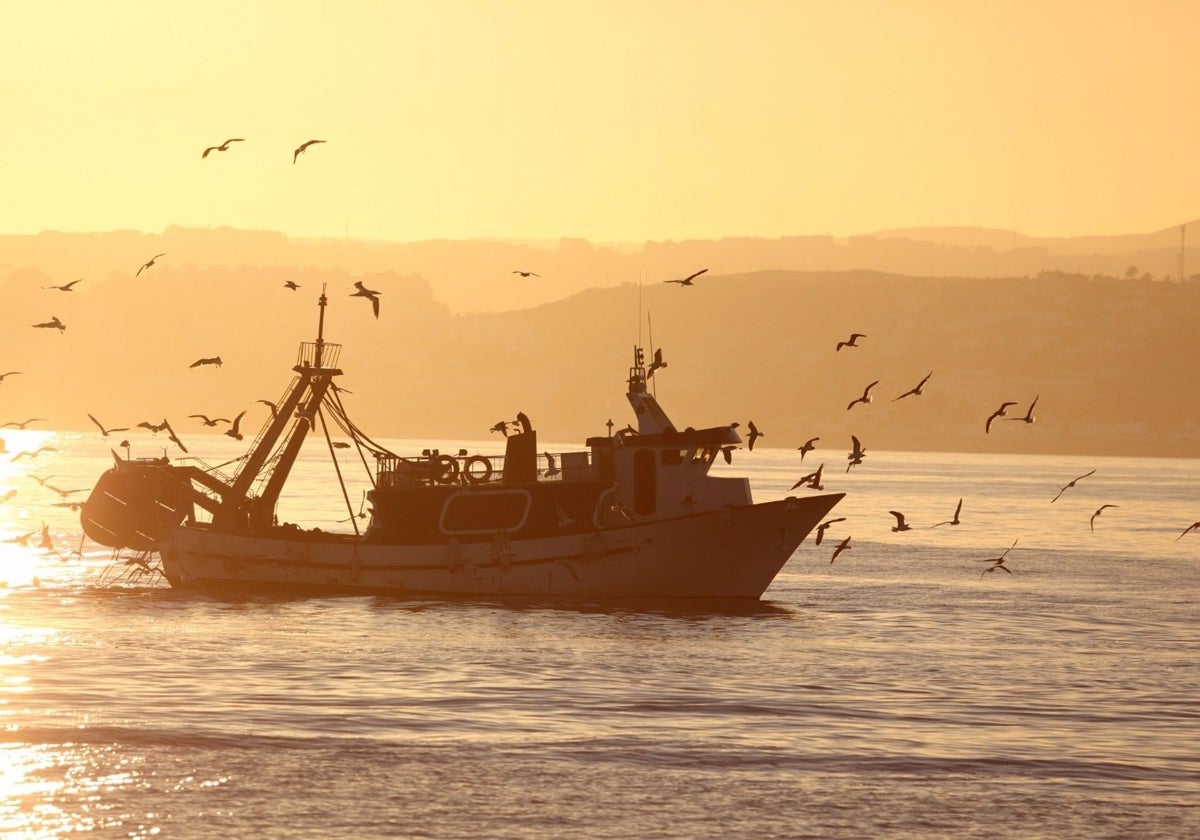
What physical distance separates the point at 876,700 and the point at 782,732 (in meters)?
5.34

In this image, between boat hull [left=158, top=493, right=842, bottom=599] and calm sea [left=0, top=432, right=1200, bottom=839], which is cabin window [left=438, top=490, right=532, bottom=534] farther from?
calm sea [left=0, top=432, right=1200, bottom=839]

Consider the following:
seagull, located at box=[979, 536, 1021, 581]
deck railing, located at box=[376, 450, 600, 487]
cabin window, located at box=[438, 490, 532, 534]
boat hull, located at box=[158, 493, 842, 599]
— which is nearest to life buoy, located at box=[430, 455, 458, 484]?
deck railing, located at box=[376, 450, 600, 487]

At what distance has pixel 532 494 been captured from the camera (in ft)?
192

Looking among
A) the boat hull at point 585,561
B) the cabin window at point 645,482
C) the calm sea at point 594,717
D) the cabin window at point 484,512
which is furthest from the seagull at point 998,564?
the cabin window at point 484,512

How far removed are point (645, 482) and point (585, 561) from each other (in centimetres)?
348

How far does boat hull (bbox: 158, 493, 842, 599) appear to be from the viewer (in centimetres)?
5756

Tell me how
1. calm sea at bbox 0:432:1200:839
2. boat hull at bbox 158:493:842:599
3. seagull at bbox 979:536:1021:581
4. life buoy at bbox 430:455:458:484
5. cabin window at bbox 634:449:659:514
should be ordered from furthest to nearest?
1. seagull at bbox 979:536:1021:581
2. life buoy at bbox 430:455:458:484
3. cabin window at bbox 634:449:659:514
4. boat hull at bbox 158:493:842:599
5. calm sea at bbox 0:432:1200:839

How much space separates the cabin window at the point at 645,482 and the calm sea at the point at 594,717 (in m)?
3.71

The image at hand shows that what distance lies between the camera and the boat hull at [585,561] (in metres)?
57.6

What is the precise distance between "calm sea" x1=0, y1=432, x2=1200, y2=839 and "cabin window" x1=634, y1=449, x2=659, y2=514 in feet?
12.2

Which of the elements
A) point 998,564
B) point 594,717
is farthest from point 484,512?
point 998,564

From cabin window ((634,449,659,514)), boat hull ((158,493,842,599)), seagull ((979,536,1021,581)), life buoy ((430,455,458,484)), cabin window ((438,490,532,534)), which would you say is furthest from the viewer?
seagull ((979,536,1021,581))

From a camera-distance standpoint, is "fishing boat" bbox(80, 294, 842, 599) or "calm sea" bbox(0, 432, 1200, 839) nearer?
"calm sea" bbox(0, 432, 1200, 839)

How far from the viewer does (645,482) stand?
191 ft
